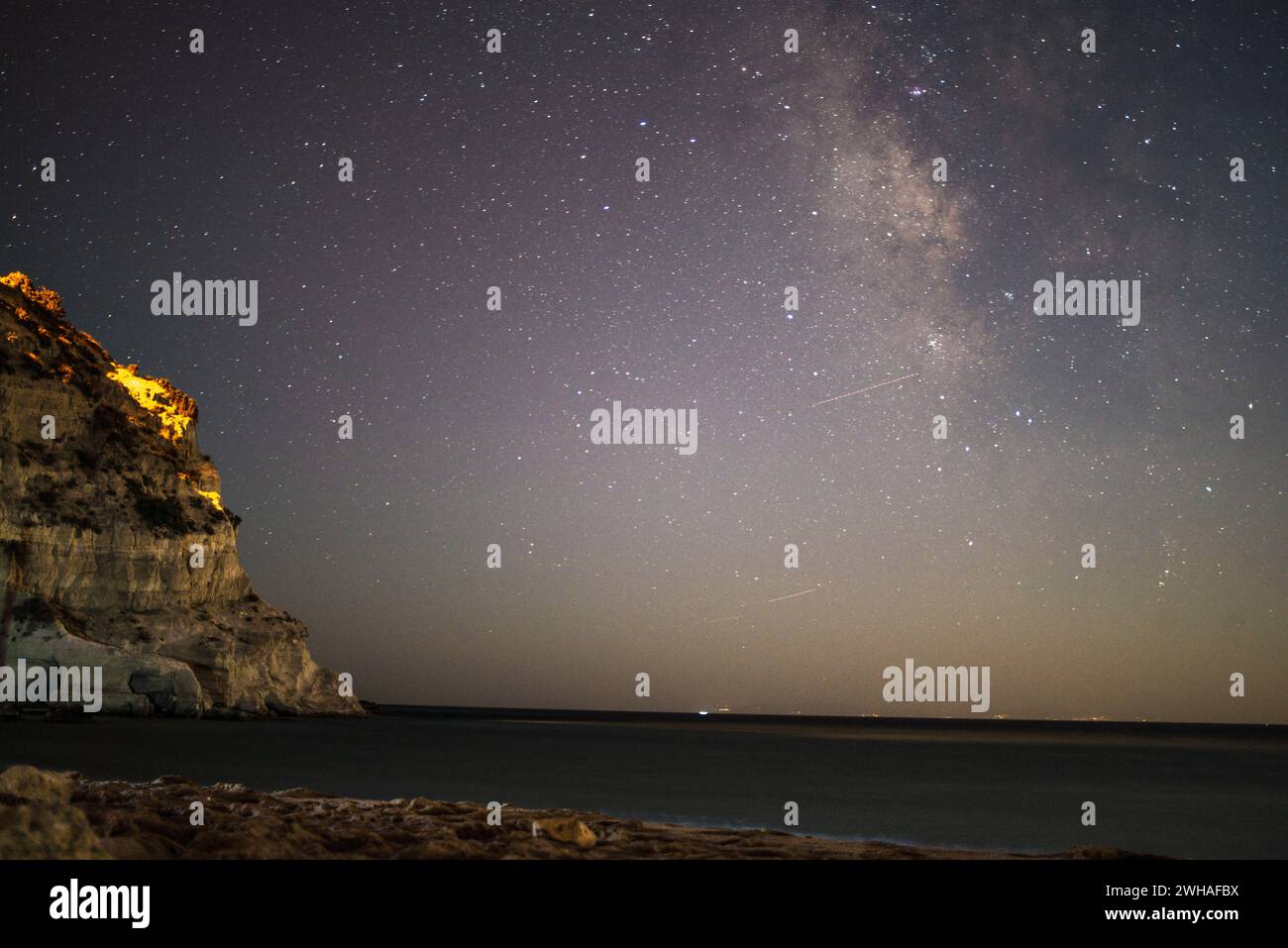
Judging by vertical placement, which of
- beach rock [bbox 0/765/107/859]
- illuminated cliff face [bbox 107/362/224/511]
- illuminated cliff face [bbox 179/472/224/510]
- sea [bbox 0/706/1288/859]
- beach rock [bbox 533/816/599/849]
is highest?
illuminated cliff face [bbox 107/362/224/511]

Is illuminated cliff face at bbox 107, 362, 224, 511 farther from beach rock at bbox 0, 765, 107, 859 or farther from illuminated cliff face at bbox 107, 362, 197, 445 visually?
beach rock at bbox 0, 765, 107, 859

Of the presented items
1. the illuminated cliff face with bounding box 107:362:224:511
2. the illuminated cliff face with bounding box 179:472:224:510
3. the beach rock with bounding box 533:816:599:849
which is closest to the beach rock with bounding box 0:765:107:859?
the beach rock with bounding box 533:816:599:849

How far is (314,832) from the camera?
481 inches

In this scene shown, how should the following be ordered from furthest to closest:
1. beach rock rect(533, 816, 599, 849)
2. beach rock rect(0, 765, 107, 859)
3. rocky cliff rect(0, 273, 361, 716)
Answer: rocky cliff rect(0, 273, 361, 716), beach rock rect(533, 816, 599, 849), beach rock rect(0, 765, 107, 859)

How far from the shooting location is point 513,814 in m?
15.5

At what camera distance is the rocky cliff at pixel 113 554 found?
68250mm

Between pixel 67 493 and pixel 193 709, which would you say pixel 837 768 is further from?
pixel 67 493

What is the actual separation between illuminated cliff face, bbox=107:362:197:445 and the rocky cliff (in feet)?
13.2

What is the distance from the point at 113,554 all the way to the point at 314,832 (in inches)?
2910

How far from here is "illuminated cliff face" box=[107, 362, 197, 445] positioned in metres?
99.6

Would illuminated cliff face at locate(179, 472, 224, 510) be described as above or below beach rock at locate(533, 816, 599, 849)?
above

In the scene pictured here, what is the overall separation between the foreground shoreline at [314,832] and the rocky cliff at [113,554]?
→ 5868 centimetres

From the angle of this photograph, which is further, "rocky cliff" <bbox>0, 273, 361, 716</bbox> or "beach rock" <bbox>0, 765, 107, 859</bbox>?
"rocky cliff" <bbox>0, 273, 361, 716</bbox>
